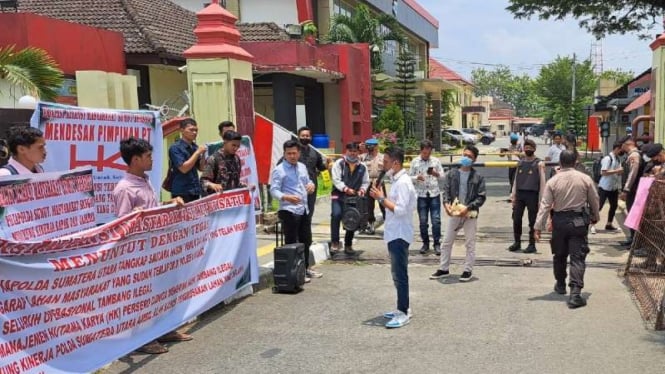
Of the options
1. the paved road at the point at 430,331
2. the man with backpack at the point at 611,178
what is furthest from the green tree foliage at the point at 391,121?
the paved road at the point at 430,331

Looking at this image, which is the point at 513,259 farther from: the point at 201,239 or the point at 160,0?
the point at 160,0

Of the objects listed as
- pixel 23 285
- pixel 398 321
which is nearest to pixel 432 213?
pixel 398 321

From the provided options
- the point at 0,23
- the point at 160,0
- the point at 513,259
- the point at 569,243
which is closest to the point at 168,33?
the point at 160,0

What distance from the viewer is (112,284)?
15.2 ft

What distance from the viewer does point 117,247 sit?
4.65 m

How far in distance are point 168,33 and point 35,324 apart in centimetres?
1502

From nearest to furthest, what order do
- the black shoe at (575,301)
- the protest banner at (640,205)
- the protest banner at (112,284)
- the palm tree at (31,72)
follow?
the protest banner at (112,284) → the black shoe at (575,301) → the protest banner at (640,205) → the palm tree at (31,72)

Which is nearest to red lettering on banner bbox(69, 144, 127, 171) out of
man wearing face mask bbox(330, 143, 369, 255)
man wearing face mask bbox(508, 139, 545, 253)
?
man wearing face mask bbox(330, 143, 369, 255)

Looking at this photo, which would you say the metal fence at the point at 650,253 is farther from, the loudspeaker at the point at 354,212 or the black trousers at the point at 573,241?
the loudspeaker at the point at 354,212

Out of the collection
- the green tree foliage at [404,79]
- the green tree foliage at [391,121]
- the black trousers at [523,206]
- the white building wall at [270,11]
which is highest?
the white building wall at [270,11]

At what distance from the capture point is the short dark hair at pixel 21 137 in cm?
468

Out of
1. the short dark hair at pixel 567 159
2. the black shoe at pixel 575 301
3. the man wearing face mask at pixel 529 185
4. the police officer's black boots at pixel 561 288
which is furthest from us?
the man wearing face mask at pixel 529 185

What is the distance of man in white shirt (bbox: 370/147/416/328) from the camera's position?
18.6ft

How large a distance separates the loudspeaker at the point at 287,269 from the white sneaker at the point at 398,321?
1585 millimetres
